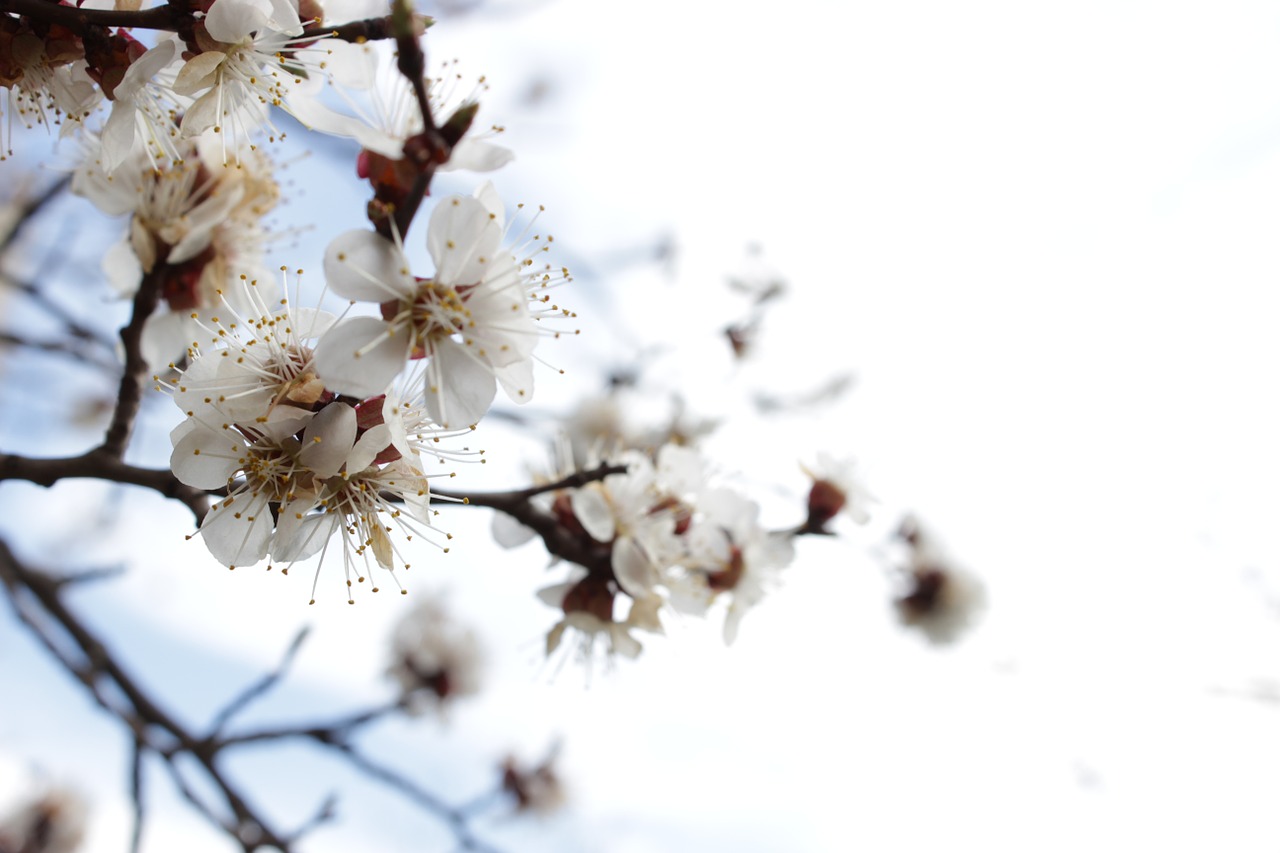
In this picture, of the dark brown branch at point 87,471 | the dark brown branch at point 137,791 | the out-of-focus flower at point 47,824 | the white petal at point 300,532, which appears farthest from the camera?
the out-of-focus flower at point 47,824

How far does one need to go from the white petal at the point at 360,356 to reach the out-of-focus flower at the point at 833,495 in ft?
3.35

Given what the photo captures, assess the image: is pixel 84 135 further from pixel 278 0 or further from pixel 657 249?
pixel 657 249

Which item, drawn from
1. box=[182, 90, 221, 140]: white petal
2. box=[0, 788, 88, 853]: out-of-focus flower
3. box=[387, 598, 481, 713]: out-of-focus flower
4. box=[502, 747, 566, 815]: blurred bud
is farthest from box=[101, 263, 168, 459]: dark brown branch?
box=[0, 788, 88, 853]: out-of-focus flower

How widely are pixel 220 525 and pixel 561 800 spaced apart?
3489 millimetres

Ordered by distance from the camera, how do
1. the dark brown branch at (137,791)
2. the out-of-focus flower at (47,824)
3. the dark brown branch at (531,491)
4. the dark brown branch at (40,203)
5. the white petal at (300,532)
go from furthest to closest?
the out-of-focus flower at (47,824) → the dark brown branch at (40,203) → the dark brown branch at (137,791) → the dark brown branch at (531,491) → the white petal at (300,532)

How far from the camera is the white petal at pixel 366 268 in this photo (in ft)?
2.66

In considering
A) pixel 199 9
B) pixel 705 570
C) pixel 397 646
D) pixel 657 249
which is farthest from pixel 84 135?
pixel 397 646

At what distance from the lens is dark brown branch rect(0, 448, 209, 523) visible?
1029mm

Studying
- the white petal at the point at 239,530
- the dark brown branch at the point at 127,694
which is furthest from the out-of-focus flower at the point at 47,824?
the white petal at the point at 239,530

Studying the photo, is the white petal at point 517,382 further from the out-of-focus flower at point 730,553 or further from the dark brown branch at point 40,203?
the dark brown branch at point 40,203

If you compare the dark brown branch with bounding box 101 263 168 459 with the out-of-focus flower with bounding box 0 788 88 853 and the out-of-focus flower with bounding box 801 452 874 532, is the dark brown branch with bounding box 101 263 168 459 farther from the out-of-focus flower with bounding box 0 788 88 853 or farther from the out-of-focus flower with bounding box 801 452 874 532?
the out-of-focus flower with bounding box 0 788 88 853

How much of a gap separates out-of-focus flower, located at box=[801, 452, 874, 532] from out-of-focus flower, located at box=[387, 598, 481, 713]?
2.12 meters

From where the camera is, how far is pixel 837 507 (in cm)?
165

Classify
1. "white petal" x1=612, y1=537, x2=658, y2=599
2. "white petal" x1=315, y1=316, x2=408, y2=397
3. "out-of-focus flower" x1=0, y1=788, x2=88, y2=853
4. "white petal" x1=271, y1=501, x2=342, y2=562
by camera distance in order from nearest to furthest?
"white petal" x1=315, y1=316, x2=408, y2=397 < "white petal" x1=271, y1=501, x2=342, y2=562 < "white petal" x1=612, y1=537, x2=658, y2=599 < "out-of-focus flower" x1=0, y1=788, x2=88, y2=853
